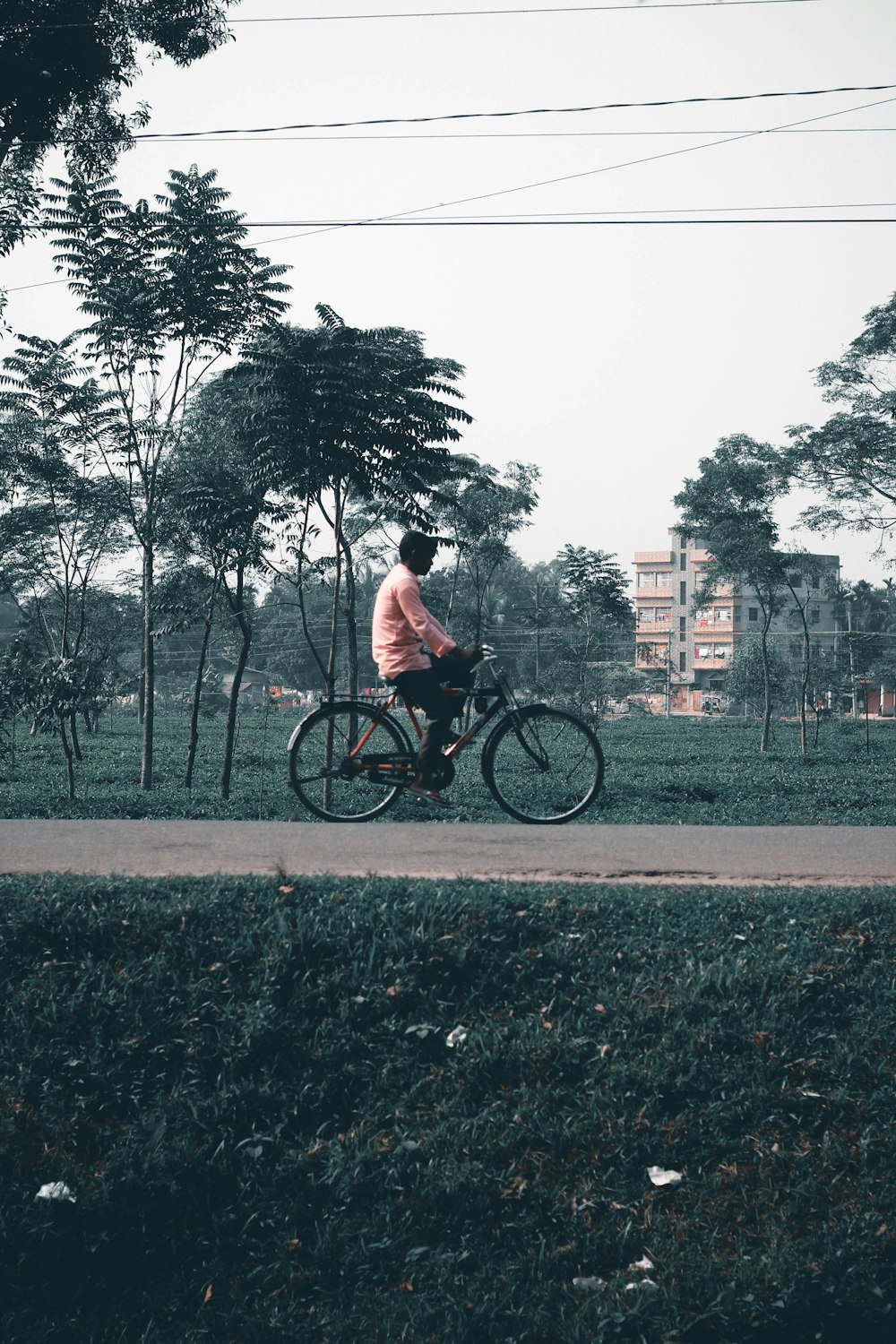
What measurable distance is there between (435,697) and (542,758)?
1022 mm

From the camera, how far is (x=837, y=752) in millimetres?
32406

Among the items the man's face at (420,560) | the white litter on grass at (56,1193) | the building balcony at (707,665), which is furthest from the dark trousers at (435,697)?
the building balcony at (707,665)

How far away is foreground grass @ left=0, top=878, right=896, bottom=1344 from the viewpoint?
4871 mm

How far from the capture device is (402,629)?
27.2 feet

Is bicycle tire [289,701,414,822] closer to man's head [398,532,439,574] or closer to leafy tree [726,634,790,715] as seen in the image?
man's head [398,532,439,574]

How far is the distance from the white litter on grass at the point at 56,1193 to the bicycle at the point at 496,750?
3926mm

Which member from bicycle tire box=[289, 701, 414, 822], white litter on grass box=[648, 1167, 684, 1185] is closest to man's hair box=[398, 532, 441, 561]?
bicycle tire box=[289, 701, 414, 822]

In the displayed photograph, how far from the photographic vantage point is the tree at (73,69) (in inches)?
521

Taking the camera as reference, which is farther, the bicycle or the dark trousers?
the bicycle

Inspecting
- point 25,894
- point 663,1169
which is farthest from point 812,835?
point 25,894

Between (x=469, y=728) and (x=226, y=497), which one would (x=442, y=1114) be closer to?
(x=469, y=728)

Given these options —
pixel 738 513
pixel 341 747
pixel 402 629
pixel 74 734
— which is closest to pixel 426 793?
pixel 341 747

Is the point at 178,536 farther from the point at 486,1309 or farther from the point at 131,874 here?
the point at 486,1309

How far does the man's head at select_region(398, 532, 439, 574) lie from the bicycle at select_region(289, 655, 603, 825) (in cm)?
81
